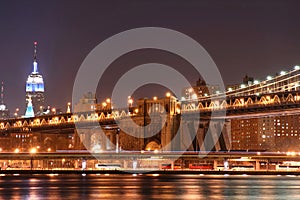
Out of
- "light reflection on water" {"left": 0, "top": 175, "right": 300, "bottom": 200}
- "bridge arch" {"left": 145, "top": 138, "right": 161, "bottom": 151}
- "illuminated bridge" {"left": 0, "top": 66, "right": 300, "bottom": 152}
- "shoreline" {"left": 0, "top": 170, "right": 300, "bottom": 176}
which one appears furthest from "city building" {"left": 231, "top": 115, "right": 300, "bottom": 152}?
"light reflection on water" {"left": 0, "top": 175, "right": 300, "bottom": 200}

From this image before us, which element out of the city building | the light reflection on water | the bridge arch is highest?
the city building

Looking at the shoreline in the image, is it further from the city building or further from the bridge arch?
the city building

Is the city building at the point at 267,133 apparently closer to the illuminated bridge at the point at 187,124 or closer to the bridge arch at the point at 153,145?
the illuminated bridge at the point at 187,124

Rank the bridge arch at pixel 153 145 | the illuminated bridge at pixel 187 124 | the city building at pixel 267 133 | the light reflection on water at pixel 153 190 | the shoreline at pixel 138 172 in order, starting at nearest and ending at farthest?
the light reflection on water at pixel 153 190
the illuminated bridge at pixel 187 124
the shoreline at pixel 138 172
the bridge arch at pixel 153 145
the city building at pixel 267 133

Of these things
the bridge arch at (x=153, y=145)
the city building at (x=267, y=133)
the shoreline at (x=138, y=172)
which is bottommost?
the shoreline at (x=138, y=172)

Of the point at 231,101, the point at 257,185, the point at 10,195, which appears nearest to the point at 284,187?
the point at 257,185

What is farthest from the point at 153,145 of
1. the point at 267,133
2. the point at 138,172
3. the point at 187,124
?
the point at 267,133

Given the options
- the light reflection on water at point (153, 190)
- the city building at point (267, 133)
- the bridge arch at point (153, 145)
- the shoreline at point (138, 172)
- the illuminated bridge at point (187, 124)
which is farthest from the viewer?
the city building at point (267, 133)

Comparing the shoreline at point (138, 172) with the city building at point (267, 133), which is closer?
the shoreline at point (138, 172)

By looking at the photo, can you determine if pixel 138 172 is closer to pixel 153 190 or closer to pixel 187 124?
pixel 187 124

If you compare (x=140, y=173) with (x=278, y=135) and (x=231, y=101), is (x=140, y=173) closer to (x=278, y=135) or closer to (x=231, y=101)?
(x=231, y=101)

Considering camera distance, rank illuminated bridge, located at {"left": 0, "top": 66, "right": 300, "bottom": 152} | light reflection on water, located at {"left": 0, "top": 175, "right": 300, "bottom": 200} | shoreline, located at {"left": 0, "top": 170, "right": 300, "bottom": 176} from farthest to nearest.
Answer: shoreline, located at {"left": 0, "top": 170, "right": 300, "bottom": 176}, illuminated bridge, located at {"left": 0, "top": 66, "right": 300, "bottom": 152}, light reflection on water, located at {"left": 0, "top": 175, "right": 300, "bottom": 200}

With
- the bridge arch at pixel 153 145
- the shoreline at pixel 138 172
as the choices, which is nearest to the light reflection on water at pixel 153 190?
the shoreline at pixel 138 172

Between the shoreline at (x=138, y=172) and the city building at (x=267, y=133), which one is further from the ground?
the city building at (x=267, y=133)
